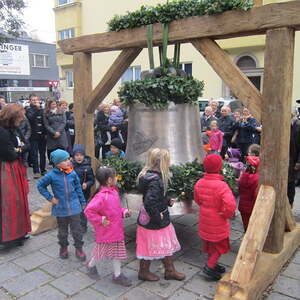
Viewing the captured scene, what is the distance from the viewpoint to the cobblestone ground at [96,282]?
3.24 m

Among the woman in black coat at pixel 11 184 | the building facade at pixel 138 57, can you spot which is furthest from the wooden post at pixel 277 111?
the building facade at pixel 138 57

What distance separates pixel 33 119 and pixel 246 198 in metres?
5.44

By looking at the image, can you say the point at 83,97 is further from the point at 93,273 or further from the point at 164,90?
the point at 93,273

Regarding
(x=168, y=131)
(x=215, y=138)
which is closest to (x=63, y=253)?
(x=168, y=131)

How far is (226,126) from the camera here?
8016mm

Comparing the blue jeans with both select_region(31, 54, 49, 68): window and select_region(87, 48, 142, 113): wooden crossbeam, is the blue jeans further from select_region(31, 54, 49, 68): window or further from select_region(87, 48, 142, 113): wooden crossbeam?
select_region(31, 54, 49, 68): window

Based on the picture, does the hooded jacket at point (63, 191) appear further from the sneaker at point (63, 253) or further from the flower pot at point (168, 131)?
the flower pot at point (168, 131)

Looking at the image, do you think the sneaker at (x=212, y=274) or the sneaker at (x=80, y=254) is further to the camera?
the sneaker at (x=80, y=254)

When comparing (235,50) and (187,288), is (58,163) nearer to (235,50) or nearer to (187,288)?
(187,288)

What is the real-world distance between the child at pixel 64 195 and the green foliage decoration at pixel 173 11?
1633 millimetres

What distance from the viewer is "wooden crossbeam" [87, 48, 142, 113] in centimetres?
432

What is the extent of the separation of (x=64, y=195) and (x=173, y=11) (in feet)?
7.35

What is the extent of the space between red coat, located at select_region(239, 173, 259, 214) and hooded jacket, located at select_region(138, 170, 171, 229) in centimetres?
112

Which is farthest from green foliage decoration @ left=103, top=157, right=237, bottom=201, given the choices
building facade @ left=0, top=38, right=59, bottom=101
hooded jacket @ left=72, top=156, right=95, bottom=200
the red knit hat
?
building facade @ left=0, top=38, right=59, bottom=101
